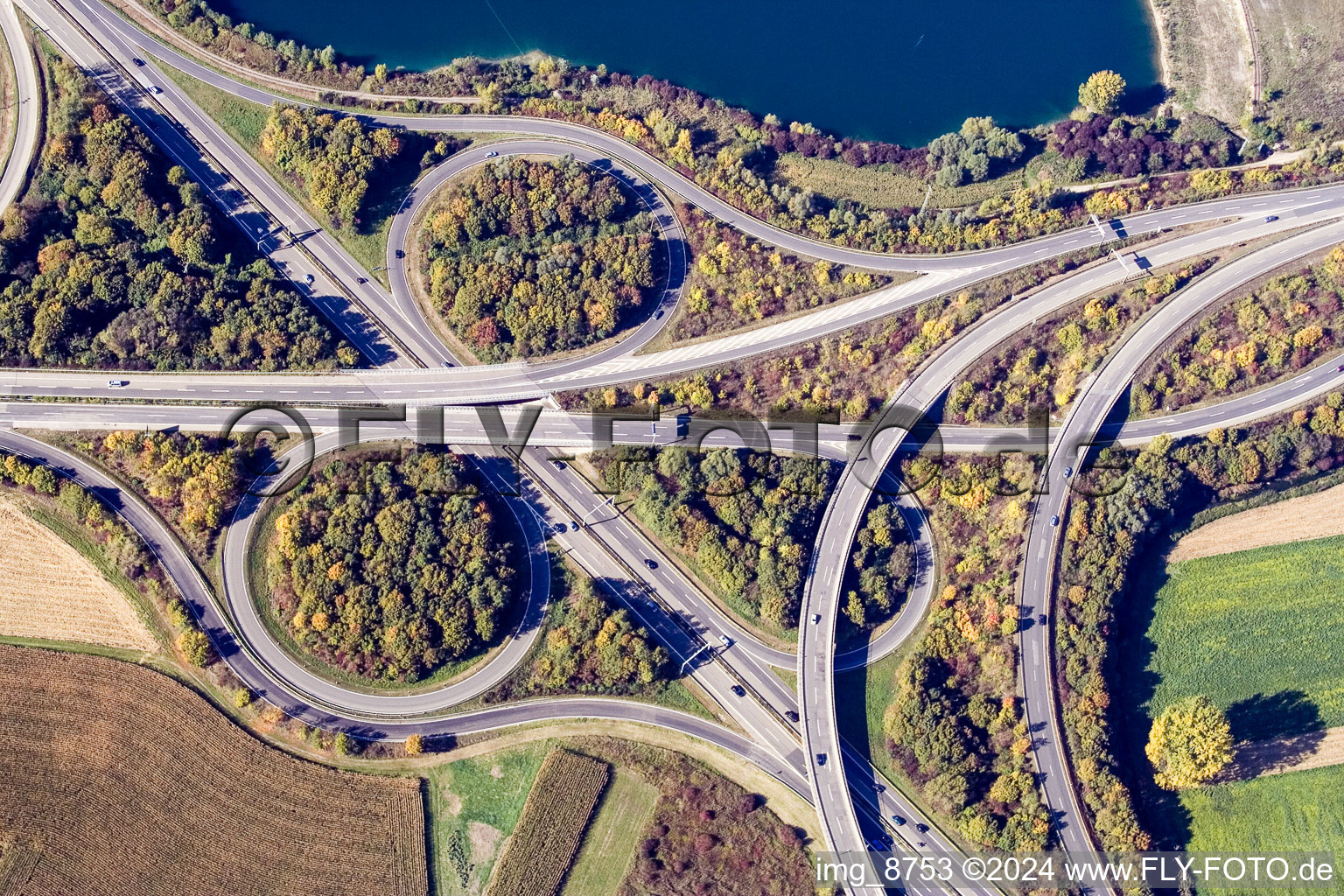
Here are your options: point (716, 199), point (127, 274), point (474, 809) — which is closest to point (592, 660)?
point (474, 809)

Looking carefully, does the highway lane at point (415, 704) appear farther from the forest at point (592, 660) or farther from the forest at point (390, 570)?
the forest at point (390, 570)

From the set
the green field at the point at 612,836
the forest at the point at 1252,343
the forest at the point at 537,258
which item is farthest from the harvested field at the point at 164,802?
the forest at the point at 1252,343

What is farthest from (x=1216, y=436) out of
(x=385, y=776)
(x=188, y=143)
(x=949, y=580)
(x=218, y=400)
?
(x=188, y=143)

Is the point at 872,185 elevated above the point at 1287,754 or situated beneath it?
elevated above

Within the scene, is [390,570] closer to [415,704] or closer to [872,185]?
[415,704]

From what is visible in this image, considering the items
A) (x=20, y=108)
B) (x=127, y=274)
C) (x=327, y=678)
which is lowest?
(x=327, y=678)

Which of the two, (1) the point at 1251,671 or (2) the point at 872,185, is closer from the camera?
(1) the point at 1251,671

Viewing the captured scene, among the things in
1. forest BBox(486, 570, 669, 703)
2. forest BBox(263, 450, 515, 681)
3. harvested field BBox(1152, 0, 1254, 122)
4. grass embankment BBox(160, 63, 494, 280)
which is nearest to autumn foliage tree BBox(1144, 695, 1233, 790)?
forest BBox(486, 570, 669, 703)
